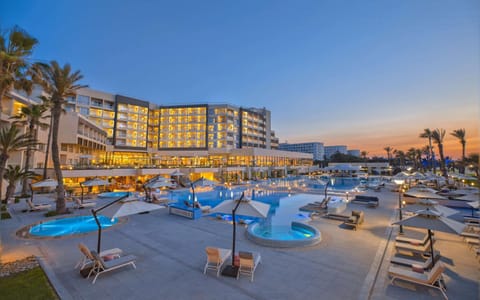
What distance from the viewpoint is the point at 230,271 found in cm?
644

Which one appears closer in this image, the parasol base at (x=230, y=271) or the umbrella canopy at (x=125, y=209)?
the parasol base at (x=230, y=271)

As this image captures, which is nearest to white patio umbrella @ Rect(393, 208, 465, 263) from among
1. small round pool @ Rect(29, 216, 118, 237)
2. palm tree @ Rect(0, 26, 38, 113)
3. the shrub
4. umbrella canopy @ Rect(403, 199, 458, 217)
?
umbrella canopy @ Rect(403, 199, 458, 217)

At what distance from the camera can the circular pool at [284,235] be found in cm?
883

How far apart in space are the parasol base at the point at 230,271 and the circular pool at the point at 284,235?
2.70 meters

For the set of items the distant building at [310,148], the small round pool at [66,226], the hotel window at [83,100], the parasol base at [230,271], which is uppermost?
the hotel window at [83,100]

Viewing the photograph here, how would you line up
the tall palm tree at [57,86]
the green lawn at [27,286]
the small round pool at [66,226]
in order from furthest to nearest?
the tall palm tree at [57,86]
the small round pool at [66,226]
the green lawn at [27,286]

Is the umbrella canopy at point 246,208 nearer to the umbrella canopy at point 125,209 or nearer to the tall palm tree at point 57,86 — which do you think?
the umbrella canopy at point 125,209

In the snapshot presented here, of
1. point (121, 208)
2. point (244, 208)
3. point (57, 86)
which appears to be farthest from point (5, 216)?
point (244, 208)

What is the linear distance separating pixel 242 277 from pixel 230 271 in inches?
16.0

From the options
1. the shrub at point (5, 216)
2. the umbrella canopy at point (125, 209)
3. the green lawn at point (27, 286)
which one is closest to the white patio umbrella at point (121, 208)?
the umbrella canopy at point (125, 209)

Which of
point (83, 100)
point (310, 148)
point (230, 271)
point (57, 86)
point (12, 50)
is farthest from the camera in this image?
point (310, 148)

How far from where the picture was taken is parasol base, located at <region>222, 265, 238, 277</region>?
6.29m

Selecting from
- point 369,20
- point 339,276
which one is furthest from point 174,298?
point 369,20

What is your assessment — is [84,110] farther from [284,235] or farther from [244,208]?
[244,208]
